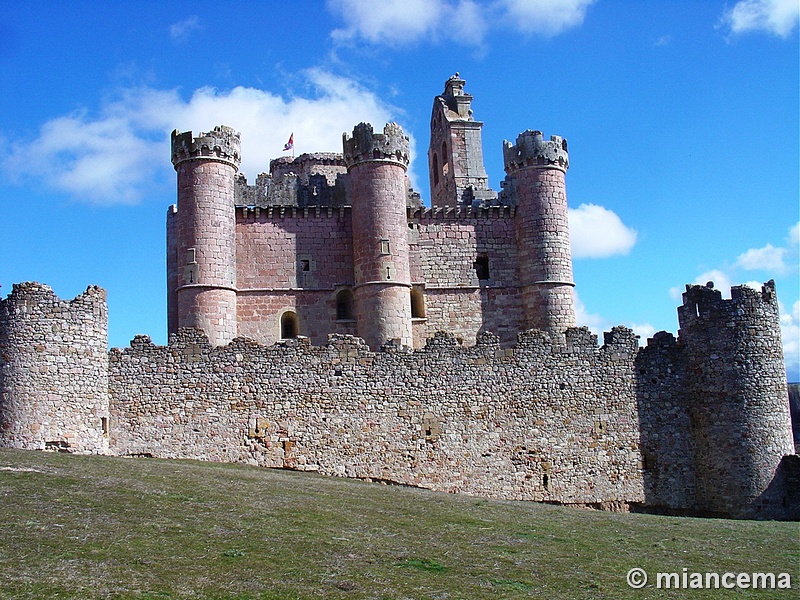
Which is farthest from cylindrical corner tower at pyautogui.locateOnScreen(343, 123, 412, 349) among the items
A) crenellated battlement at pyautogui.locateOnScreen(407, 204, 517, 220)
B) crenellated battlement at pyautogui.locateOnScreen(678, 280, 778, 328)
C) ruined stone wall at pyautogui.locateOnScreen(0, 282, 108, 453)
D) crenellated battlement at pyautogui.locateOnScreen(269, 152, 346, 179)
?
ruined stone wall at pyautogui.locateOnScreen(0, 282, 108, 453)

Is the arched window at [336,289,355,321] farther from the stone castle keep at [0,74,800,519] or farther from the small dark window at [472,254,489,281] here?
the small dark window at [472,254,489,281]

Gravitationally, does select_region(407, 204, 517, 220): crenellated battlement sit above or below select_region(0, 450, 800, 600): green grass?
above

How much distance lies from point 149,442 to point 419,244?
1462 cm

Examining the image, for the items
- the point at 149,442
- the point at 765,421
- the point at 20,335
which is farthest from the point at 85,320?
the point at 765,421

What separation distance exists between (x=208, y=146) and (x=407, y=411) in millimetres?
12321

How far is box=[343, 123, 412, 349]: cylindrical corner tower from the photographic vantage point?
3253cm

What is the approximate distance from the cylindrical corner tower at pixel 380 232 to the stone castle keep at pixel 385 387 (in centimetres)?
7

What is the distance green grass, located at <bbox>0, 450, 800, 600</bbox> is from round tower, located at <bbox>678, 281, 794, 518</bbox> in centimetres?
454

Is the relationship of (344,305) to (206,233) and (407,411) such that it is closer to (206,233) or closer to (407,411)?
(206,233)

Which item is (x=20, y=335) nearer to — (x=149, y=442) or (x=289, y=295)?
(x=149, y=442)

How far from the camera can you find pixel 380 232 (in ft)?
108

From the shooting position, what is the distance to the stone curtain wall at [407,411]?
23406 millimetres

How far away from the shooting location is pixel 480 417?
82.1ft

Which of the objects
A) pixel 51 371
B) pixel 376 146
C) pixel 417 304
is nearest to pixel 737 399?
pixel 417 304
